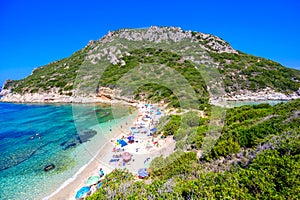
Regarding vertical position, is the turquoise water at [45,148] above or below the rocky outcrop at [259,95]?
below

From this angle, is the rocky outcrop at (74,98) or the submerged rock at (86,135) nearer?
the submerged rock at (86,135)

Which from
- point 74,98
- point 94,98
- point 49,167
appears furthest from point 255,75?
point 49,167

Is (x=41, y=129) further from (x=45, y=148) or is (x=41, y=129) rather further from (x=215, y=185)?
(x=215, y=185)

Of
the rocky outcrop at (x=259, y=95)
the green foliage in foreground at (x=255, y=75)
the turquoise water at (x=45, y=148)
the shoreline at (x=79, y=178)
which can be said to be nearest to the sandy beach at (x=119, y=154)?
the shoreline at (x=79, y=178)

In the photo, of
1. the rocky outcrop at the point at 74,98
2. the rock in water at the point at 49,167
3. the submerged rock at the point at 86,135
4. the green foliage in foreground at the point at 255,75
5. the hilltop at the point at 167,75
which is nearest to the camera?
the rock in water at the point at 49,167

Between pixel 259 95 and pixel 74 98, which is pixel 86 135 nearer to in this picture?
pixel 74 98

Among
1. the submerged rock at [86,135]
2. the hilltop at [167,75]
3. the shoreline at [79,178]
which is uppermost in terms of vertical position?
the hilltop at [167,75]

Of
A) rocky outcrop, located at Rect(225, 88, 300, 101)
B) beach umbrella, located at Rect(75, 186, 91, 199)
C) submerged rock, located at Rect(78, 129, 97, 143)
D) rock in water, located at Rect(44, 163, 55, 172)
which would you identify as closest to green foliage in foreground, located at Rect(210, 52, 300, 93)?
rocky outcrop, located at Rect(225, 88, 300, 101)

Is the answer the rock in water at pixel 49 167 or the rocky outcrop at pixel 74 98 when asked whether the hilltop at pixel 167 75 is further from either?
the rock in water at pixel 49 167
